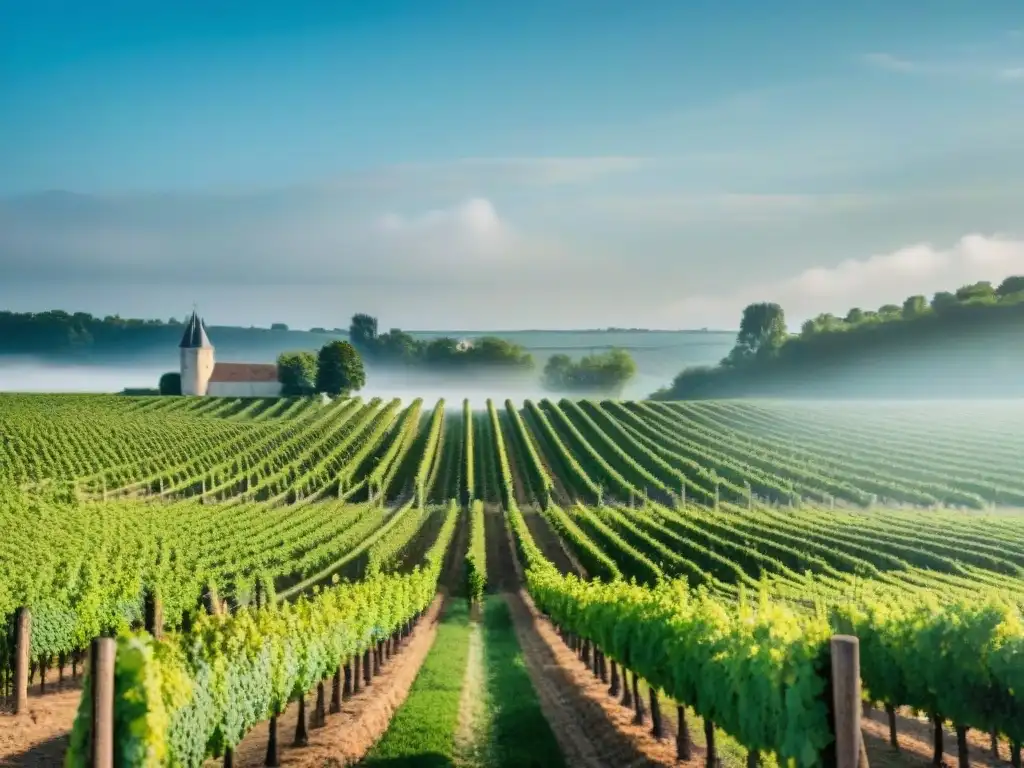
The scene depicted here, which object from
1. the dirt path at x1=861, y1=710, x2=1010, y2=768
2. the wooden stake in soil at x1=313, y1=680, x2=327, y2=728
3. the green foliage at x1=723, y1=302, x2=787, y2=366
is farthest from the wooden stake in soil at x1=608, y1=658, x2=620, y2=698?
the green foliage at x1=723, y1=302, x2=787, y2=366

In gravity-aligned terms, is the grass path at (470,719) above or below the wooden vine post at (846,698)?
below

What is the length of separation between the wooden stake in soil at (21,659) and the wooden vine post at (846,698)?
636 inches

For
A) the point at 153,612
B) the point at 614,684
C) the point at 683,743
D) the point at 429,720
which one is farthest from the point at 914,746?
the point at 153,612

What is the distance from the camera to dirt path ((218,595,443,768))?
682 inches

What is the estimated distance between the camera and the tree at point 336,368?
12556cm

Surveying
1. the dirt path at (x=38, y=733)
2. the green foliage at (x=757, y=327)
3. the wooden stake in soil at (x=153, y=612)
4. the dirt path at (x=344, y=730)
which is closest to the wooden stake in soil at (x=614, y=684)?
the dirt path at (x=344, y=730)

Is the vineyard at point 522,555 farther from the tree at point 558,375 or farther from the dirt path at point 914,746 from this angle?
the tree at point 558,375

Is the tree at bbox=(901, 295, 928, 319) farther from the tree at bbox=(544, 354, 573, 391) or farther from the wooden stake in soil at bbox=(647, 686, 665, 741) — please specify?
the wooden stake in soil at bbox=(647, 686, 665, 741)

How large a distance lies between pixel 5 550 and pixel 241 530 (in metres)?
16.0

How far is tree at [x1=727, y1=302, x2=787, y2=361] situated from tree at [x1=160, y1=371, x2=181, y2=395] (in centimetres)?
9745

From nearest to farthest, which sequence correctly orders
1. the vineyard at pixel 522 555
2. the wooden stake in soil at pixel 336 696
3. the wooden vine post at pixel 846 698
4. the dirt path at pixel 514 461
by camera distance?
the wooden vine post at pixel 846 698
the vineyard at pixel 522 555
the wooden stake in soil at pixel 336 696
the dirt path at pixel 514 461

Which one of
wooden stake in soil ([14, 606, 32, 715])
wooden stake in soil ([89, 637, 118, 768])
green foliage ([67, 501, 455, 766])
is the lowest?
wooden stake in soil ([14, 606, 32, 715])

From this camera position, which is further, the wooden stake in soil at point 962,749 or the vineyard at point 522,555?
the wooden stake in soil at point 962,749

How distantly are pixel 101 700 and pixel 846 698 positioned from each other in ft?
21.2
